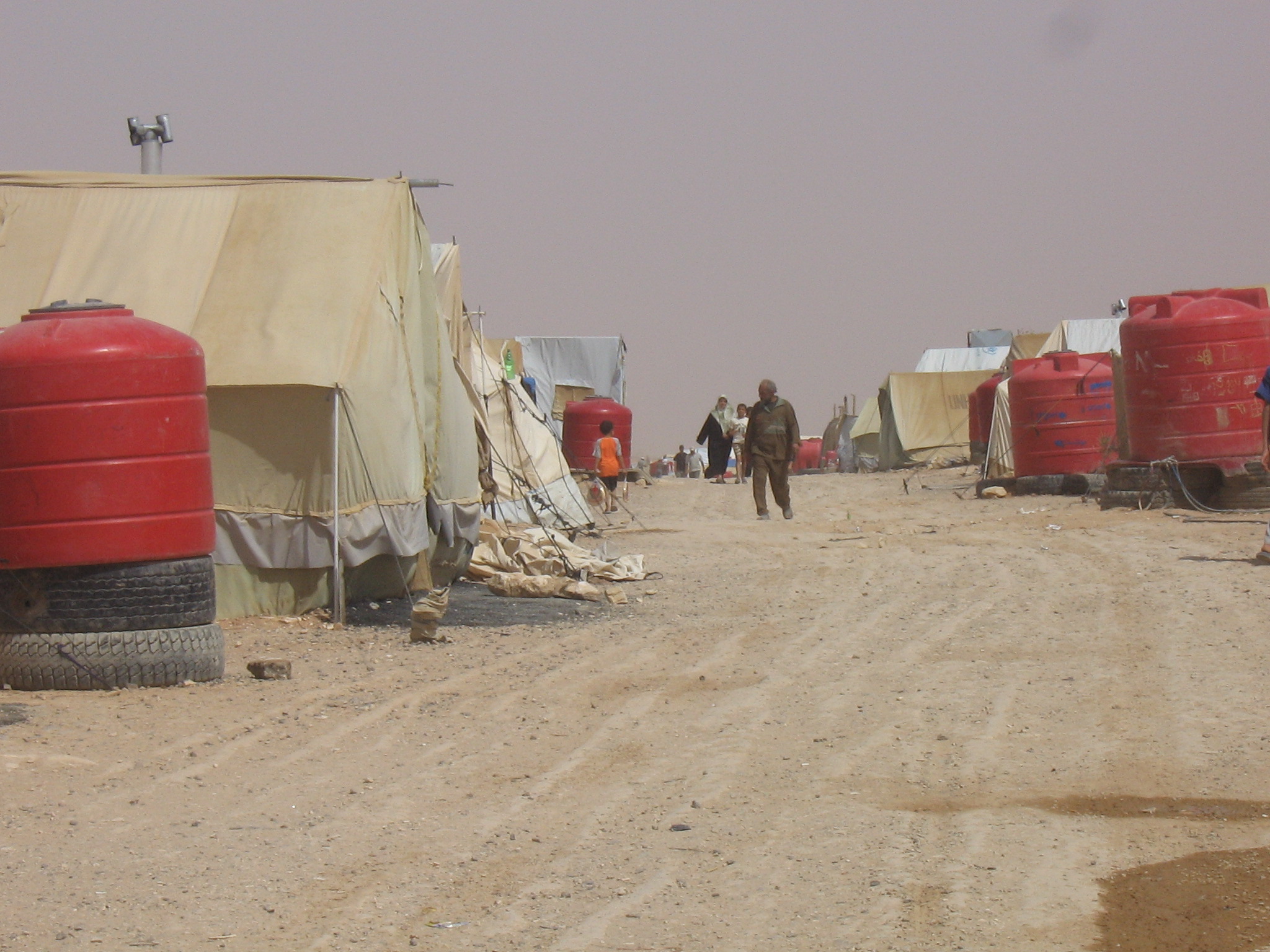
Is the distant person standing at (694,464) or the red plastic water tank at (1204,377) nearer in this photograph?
the red plastic water tank at (1204,377)

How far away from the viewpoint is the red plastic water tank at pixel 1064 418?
18.8 meters

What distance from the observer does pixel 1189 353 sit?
14.3 m

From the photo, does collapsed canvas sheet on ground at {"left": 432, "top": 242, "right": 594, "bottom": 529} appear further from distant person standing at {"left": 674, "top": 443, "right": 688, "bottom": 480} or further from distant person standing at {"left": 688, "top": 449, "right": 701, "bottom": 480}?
distant person standing at {"left": 688, "top": 449, "right": 701, "bottom": 480}

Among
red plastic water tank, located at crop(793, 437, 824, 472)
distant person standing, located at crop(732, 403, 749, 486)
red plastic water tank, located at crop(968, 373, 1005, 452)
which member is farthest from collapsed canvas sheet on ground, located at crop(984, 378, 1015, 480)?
red plastic water tank, located at crop(793, 437, 824, 472)

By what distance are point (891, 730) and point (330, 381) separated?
4.52 metres

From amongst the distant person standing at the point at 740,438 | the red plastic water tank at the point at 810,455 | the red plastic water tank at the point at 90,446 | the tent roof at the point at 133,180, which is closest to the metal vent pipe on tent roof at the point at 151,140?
the tent roof at the point at 133,180

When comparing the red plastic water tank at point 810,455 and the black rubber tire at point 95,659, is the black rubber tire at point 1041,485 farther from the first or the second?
the red plastic water tank at point 810,455

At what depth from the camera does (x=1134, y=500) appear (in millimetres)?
14758

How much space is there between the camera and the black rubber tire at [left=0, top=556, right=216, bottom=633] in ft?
22.3

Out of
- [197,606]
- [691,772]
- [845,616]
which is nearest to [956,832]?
[691,772]

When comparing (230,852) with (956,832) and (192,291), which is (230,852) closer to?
(956,832)

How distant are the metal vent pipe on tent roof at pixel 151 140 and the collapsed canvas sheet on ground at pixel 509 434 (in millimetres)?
2496

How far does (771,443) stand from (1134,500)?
3785 millimetres

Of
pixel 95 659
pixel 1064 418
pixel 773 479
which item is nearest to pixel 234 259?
pixel 95 659
